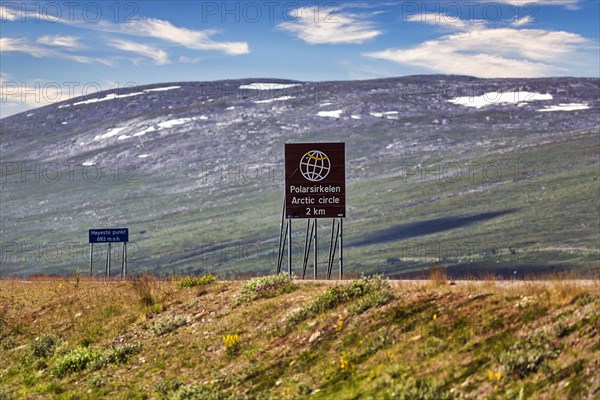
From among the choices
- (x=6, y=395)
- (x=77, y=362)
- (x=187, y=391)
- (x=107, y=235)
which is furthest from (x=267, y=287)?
(x=107, y=235)

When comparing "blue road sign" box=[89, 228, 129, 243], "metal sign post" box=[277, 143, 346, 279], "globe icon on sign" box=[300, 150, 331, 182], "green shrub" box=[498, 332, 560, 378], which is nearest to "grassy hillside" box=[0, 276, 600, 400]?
"green shrub" box=[498, 332, 560, 378]

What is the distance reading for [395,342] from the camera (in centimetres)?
1814

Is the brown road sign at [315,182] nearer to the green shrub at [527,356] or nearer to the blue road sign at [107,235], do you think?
the green shrub at [527,356]

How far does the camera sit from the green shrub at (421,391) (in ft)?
50.6

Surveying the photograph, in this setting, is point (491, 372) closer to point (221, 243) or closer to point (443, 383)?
point (443, 383)

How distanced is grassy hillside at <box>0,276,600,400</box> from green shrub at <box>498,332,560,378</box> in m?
0.02

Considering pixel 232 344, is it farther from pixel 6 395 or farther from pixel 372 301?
pixel 6 395

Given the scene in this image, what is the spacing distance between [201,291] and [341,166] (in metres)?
5.62

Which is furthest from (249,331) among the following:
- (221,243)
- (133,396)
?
(221,243)

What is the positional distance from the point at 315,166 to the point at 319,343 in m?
9.74

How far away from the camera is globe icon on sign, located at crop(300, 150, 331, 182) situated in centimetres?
2811

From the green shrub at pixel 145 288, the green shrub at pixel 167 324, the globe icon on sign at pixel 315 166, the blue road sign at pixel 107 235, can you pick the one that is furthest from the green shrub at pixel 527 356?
the blue road sign at pixel 107 235

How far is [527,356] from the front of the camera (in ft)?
51.1

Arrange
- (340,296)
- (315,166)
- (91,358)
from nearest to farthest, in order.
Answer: (340,296) → (91,358) → (315,166)
